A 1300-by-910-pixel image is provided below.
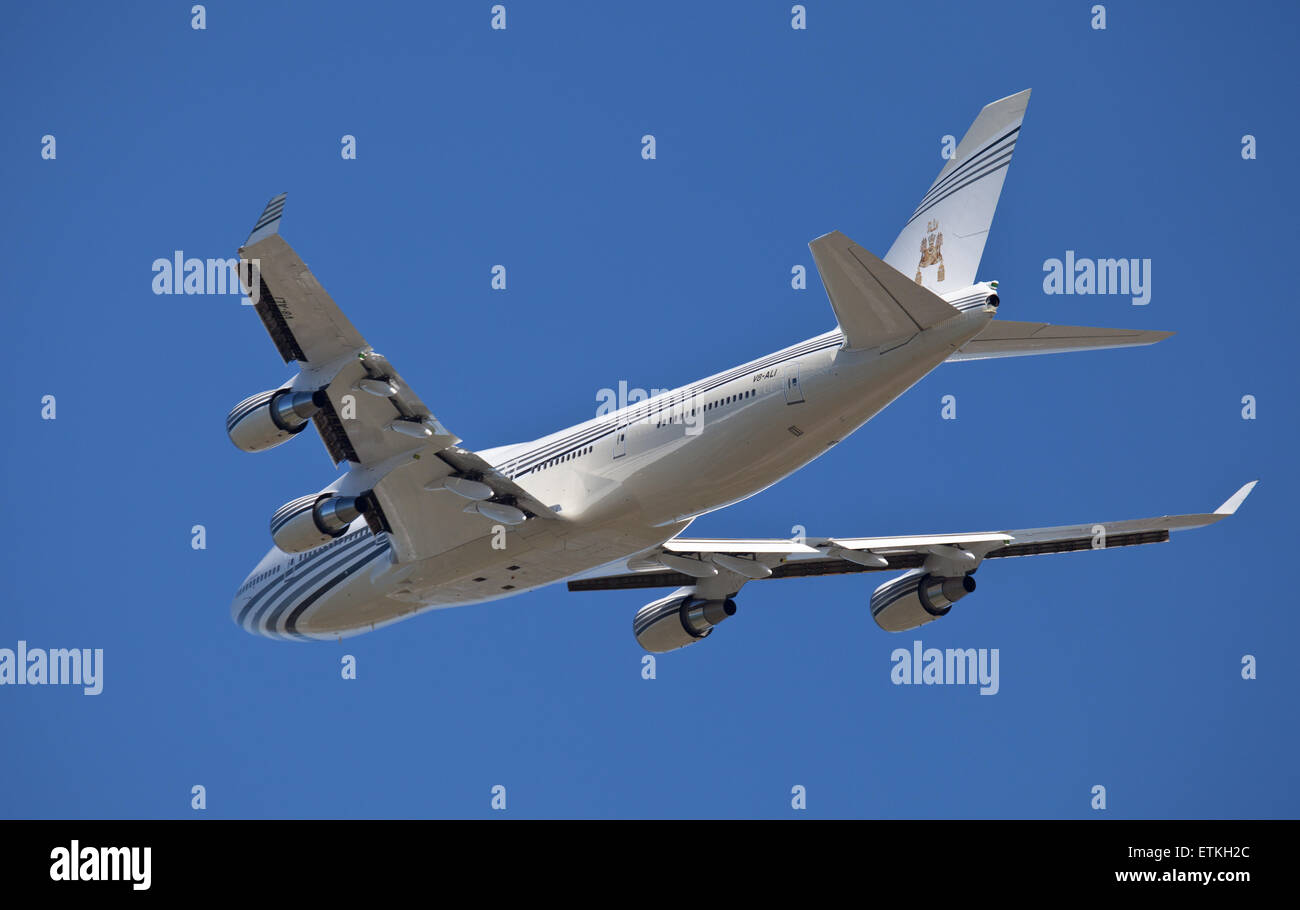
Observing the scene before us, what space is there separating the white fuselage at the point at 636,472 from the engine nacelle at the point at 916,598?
5.78 m

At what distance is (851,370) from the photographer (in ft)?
73.4

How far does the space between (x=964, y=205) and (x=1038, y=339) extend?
2384 mm

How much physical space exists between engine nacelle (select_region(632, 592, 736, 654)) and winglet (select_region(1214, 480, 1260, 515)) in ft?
30.6

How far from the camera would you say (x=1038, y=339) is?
73.9 ft

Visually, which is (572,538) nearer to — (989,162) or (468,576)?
(468,576)

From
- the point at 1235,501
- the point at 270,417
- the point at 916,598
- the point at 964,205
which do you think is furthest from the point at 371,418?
the point at 1235,501

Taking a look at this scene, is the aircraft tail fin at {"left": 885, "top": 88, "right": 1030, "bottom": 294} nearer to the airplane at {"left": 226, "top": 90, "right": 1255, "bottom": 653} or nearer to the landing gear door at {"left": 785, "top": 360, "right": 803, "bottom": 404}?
the airplane at {"left": 226, "top": 90, "right": 1255, "bottom": 653}

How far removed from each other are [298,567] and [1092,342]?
1410 centimetres

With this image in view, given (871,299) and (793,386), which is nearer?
(871,299)

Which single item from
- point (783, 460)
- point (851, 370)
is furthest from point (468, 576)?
point (851, 370)

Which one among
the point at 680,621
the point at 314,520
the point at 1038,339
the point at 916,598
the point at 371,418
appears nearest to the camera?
the point at 1038,339

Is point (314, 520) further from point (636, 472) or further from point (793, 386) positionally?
point (793, 386)

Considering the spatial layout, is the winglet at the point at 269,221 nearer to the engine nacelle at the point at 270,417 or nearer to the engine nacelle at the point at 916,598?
the engine nacelle at the point at 270,417

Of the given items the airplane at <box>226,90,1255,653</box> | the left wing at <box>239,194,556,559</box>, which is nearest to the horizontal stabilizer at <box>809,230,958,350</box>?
the airplane at <box>226,90,1255,653</box>
